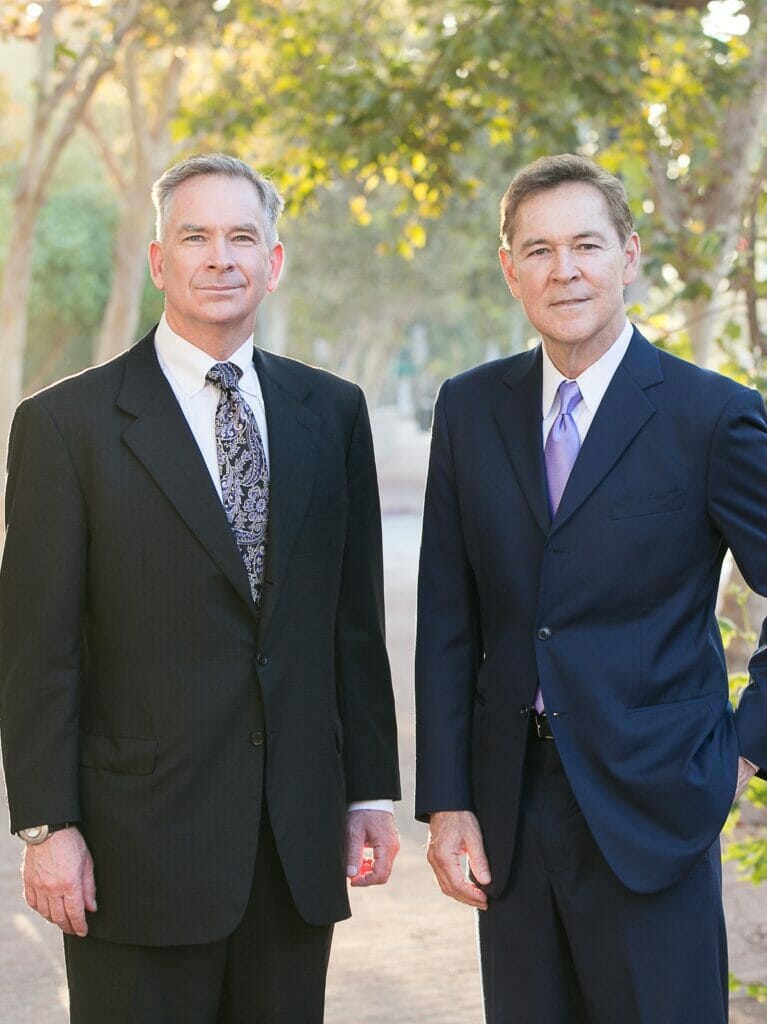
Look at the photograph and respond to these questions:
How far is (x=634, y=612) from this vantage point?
120 inches

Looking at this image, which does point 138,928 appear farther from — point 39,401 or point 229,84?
point 229,84

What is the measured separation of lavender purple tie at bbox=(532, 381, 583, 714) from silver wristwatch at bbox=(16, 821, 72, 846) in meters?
1.23

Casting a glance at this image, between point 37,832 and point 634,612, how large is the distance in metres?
1.28

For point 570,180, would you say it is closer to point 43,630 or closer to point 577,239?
point 577,239

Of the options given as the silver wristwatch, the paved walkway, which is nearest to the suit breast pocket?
the silver wristwatch

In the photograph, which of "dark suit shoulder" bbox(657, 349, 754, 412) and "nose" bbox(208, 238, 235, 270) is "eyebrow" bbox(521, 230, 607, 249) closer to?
"dark suit shoulder" bbox(657, 349, 754, 412)

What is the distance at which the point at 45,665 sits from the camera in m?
3.02

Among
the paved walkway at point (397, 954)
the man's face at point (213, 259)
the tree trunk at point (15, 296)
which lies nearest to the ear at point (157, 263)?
the man's face at point (213, 259)

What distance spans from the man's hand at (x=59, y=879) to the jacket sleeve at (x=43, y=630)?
0.06 metres

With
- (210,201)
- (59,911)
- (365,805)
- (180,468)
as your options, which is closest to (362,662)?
(365,805)

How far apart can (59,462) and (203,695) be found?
56 cm

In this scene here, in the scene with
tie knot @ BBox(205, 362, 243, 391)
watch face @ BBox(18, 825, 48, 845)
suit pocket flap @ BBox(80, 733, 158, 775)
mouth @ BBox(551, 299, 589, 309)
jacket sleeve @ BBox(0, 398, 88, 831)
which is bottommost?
watch face @ BBox(18, 825, 48, 845)

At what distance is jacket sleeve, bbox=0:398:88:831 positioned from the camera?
118 inches

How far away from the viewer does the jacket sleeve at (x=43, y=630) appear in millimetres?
3004
